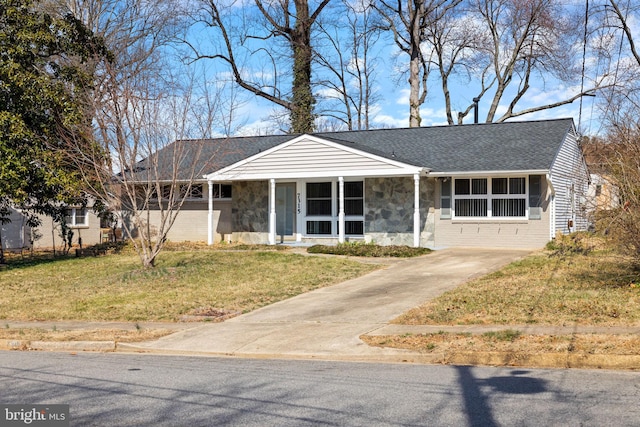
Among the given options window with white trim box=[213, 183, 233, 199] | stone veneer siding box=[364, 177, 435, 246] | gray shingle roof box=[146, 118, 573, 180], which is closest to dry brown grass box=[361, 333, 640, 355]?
gray shingle roof box=[146, 118, 573, 180]

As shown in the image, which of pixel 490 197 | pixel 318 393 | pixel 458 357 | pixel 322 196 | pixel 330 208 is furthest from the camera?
pixel 322 196

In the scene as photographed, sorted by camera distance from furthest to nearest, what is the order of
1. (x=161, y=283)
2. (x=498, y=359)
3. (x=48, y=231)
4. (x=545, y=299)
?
(x=48, y=231) → (x=161, y=283) → (x=545, y=299) → (x=498, y=359)

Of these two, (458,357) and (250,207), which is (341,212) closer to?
(250,207)

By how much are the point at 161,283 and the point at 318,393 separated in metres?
10.4

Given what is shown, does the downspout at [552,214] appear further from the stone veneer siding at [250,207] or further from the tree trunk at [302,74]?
the tree trunk at [302,74]

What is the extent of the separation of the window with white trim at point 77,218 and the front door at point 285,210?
9.26 m

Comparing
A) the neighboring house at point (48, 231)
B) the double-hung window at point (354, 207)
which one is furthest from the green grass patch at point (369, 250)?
the neighboring house at point (48, 231)

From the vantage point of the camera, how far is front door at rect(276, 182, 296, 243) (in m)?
27.7

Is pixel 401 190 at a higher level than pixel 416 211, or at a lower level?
higher

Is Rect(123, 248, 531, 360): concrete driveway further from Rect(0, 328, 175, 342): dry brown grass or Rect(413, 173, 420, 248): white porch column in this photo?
Rect(413, 173, 420, 248): white porch column

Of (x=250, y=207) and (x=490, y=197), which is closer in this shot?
(x=490, y=197)

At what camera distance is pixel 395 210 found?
25516 mm

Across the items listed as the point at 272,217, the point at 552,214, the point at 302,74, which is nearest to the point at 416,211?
the point at 552,214

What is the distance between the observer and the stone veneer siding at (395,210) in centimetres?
2497
